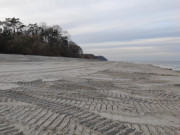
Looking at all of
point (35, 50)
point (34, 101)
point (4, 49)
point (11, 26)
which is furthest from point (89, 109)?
point (11, 26)

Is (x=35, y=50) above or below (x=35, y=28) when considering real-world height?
below

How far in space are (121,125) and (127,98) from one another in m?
2.69

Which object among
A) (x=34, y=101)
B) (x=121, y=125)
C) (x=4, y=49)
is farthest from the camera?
(x=4, y=49)

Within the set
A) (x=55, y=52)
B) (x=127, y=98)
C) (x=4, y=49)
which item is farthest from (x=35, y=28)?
(x=127, y=98)

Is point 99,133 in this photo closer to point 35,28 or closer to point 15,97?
point 15,97

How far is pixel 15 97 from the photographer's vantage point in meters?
5.57

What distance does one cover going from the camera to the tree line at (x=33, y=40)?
42.0 metres

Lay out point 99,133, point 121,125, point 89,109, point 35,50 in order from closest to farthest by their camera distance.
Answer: point 99,133
point 121,125
point 89,109
point 35,50

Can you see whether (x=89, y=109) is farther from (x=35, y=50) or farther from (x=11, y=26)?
(x=11, y=26)

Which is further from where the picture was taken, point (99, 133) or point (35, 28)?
point (35, 28)

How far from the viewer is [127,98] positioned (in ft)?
22.0

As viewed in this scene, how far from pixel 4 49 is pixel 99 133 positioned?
134 feet

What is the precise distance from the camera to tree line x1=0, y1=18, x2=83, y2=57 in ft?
138

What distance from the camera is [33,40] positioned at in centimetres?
5647
